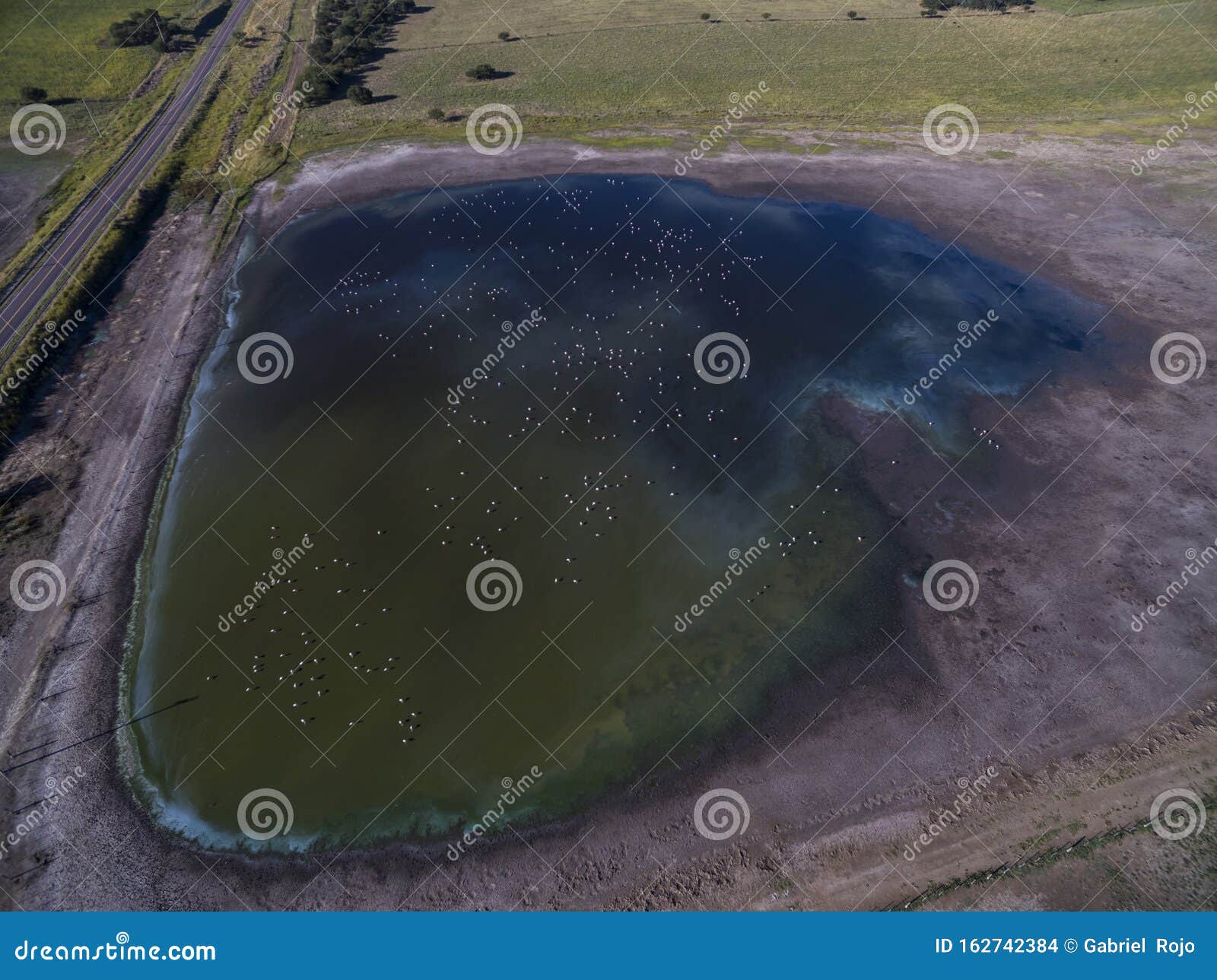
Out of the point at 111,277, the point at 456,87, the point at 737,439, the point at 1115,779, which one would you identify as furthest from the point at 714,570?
the point at 456,87

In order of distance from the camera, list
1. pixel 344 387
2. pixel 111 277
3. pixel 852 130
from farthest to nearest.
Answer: pixel 852 130
pixel 111 277
pixel 344 387

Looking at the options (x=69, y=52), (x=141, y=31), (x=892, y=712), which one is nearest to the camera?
(x=892, y=712)

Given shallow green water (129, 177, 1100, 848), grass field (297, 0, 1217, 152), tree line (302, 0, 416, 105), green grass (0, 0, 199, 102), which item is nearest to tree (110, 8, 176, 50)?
green grass (0, 0, 199, 102)

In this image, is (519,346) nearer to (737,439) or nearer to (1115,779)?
(737,439)

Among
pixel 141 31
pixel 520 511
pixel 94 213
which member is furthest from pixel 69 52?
pixel 520 511

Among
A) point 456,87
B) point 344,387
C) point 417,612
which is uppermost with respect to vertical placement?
point 456,87

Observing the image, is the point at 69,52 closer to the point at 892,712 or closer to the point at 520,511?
the point at 520,511
